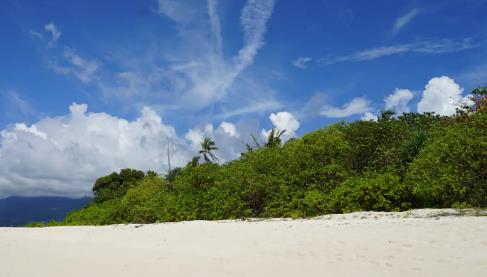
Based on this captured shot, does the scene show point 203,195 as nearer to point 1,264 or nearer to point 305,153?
point 305,153

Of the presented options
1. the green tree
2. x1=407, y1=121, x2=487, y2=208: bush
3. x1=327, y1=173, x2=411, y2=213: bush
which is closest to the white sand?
x1=407, y1=121, x2=487, y2=208: bush

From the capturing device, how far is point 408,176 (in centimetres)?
1550

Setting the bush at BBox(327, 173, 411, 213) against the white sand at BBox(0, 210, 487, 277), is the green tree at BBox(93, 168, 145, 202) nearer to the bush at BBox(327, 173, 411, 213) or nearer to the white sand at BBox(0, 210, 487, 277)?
the bush at BBox(327, 173, 411, 213)

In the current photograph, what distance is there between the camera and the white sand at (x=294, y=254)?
6848 millimetres

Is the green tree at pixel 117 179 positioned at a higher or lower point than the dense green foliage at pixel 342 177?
higher

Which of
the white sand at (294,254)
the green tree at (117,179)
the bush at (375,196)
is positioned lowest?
the white sand at (294,254)

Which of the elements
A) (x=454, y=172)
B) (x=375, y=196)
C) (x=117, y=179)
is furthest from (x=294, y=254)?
(x=117, y=179)

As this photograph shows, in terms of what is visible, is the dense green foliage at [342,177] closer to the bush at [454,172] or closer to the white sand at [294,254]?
the bush at [454,172]

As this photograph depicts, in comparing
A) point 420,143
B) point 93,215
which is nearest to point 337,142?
point 420,143

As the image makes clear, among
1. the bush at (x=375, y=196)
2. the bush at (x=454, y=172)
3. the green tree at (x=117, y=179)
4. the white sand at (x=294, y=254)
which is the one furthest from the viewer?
the green tree at (x=117, y=179)

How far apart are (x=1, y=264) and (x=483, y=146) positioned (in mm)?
12823

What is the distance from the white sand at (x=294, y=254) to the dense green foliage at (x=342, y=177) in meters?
4.60

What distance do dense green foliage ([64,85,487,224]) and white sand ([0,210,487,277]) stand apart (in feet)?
15.1

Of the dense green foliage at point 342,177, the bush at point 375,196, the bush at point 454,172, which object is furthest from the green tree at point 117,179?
the bush at point 454,172
